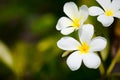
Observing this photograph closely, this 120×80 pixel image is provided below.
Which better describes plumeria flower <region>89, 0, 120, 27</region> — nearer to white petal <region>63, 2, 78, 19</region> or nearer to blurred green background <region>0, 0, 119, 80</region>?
white petal <region>63, 2, 78, 19</region>

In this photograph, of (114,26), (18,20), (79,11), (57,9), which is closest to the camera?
(79,11)

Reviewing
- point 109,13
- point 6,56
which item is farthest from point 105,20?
point 6,56

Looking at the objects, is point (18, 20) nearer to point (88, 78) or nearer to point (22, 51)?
point (22, 51)

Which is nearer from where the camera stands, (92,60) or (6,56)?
(92,60)

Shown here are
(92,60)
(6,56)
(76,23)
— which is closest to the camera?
(92,60)

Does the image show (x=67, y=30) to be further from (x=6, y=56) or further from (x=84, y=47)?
(x=6, y=56)

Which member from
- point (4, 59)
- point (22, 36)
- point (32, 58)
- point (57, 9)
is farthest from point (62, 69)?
point (22, 36)

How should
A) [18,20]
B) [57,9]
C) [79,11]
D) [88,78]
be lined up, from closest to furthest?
[79,11]
[88,78]
[57,9]
[18,20]
